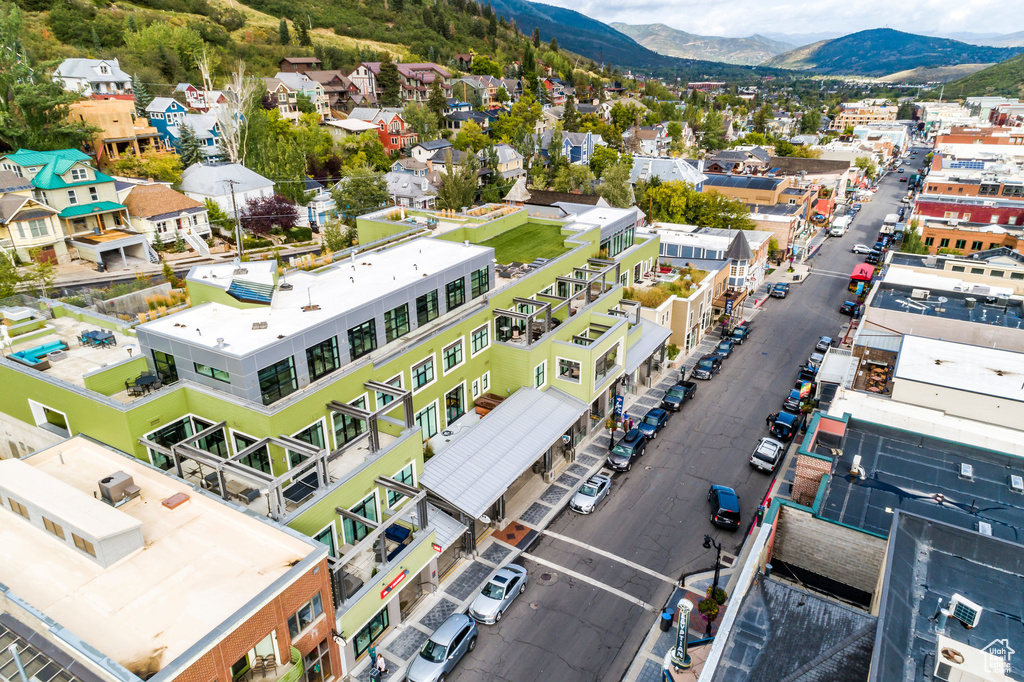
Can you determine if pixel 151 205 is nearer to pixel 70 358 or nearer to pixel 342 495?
pixel 70 358

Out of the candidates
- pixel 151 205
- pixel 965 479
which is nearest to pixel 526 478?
pixel 965 479

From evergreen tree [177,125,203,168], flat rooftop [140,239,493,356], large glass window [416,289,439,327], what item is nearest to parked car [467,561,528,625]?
large glass window [416,289,439,327]

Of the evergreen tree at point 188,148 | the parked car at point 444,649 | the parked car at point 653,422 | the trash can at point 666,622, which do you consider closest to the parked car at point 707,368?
the parked car at point 653,422

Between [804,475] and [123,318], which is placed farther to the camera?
[123,318]

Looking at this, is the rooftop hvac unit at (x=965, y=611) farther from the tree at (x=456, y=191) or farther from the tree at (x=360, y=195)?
the tree at (x=360, y=195)

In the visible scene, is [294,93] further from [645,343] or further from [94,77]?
[645,343]
